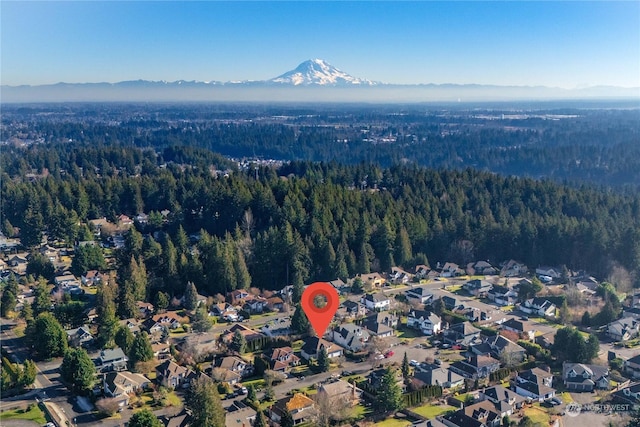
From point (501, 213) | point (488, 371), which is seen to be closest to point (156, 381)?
point (488, 371)

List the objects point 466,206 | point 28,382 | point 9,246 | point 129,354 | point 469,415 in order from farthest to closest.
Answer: point 466,206
point 9,246
point 129,354
point 28,382
point 469,415

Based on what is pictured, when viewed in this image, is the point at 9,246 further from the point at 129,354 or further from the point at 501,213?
the point at 501,213

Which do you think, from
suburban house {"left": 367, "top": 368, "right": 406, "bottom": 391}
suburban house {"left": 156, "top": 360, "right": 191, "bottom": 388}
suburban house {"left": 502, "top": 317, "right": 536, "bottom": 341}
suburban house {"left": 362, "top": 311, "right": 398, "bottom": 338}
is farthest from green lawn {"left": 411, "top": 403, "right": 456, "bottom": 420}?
suburban house {"left": 156, "top": 360, "right": 191, "bottom": 388}

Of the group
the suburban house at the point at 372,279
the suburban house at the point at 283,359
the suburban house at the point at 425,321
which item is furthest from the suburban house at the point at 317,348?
the suburban house at the point at 372,279

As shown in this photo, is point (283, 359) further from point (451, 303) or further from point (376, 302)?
point (451, 303)

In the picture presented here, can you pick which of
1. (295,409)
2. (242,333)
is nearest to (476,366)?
(295,409)
